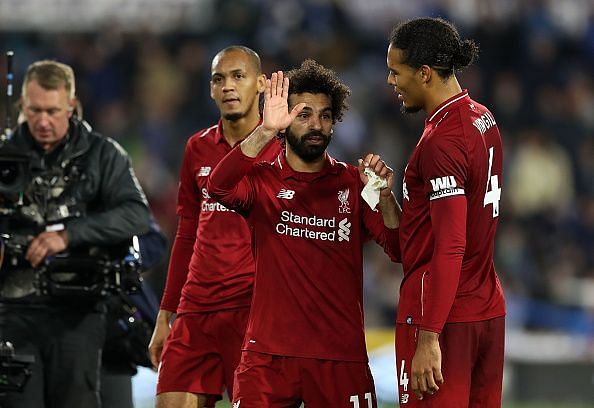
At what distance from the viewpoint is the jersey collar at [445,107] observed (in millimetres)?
5891

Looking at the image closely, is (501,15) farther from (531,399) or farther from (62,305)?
(62,305)

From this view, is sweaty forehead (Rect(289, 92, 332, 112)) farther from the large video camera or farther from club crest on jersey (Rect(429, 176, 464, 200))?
the large video camera

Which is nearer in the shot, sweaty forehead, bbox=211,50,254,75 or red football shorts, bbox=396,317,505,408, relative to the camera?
red football shorts, bbox=396,317,505,408

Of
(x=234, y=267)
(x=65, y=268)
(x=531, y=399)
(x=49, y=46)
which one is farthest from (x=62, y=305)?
(x=49, y=46)

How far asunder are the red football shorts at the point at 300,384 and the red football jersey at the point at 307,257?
0.05 meters

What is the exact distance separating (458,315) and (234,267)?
167cm

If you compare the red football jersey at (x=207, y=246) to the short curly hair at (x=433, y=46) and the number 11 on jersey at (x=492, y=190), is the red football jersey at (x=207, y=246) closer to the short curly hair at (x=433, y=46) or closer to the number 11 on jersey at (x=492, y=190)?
the short curly hair at (x=433, y=46)

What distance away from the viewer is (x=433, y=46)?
232 inches

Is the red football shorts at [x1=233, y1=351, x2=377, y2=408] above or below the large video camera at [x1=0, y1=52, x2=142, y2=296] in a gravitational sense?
below

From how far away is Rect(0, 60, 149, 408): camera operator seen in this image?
733 cm

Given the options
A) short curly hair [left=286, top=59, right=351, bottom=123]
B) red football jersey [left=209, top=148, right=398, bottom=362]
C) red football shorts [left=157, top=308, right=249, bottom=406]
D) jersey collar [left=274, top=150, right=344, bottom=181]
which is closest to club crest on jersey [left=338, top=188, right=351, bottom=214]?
red football jersey [left=209, top=148, right=398, bottom=362]

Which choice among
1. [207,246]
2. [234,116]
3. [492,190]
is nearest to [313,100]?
[234,116]

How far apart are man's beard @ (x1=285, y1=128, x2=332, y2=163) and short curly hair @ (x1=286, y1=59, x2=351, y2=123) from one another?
182mm

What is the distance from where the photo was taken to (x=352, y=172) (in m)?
6.60
